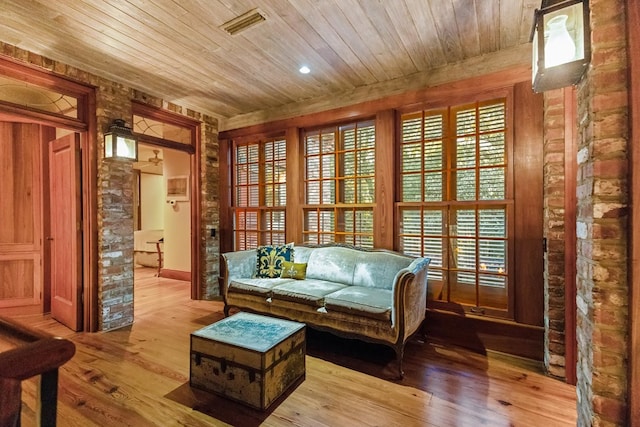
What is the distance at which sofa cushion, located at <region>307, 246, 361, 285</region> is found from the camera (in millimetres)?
3274

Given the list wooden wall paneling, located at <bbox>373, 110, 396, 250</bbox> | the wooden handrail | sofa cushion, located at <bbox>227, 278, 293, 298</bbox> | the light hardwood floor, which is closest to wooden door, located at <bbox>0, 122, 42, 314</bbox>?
the light hardwood floor

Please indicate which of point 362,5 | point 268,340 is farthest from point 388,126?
point 268,340

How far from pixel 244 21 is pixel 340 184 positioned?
1956 millimetres

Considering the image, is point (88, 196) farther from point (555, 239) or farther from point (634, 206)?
point (555, 239)

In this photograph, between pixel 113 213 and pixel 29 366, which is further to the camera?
pixel 113 213

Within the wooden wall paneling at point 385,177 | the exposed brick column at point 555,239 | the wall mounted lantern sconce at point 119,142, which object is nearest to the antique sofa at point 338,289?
the wooden wall paneling at point 385,177

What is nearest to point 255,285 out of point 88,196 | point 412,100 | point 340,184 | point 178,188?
point 340,184

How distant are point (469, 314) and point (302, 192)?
2.29 meters

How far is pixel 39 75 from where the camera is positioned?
2.82 meters

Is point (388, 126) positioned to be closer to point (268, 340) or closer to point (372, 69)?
point (372, 69)

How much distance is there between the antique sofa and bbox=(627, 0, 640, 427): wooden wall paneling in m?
1.29

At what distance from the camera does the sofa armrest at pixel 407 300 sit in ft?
7.65

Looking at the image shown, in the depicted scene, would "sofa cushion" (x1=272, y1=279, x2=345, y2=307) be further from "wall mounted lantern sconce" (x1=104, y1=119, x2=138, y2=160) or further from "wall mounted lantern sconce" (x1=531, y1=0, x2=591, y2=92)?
"wall mounted lantern sconce" (x1=531, y1=0, x2=591, y2=92)

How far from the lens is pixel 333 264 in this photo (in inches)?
133
